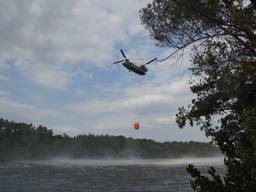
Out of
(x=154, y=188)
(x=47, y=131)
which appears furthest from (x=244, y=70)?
(x=47, y=131)

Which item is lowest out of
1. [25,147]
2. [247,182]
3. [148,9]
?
[247,182]

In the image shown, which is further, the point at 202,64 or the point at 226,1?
the point at 202,64

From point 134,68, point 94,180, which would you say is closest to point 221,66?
point 134,68

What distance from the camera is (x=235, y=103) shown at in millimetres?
15211

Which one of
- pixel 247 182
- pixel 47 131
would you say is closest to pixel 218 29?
pixel 247 182

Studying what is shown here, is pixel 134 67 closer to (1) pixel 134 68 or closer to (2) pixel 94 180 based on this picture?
(1) pixel 134 68

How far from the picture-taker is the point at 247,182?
534 inches

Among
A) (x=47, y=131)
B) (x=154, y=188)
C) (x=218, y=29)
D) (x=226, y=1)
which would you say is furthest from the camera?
(x=47, y=131)

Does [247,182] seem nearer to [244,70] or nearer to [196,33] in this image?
[244,70]

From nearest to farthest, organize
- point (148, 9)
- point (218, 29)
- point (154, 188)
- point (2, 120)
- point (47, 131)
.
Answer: point (218, 29), point (148, 9), point (154, 188), point (2, 120), point (47, 131)

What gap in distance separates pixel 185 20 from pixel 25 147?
171m

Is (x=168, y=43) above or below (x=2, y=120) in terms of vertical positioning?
below

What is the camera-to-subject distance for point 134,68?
552 inches

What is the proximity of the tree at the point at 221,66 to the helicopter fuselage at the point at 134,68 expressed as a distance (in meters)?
1.34
